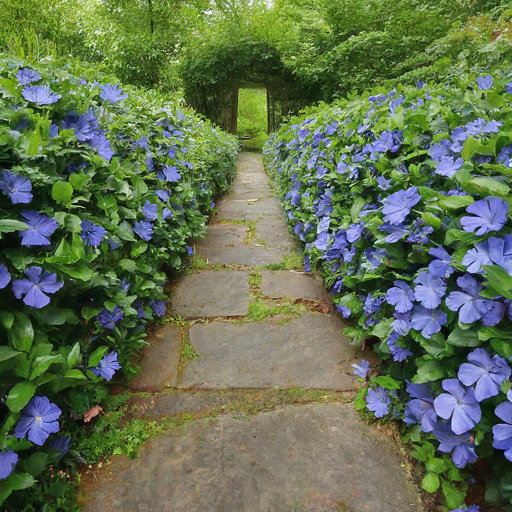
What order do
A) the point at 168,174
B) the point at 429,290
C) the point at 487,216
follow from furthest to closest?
the point at 168,174, the point at 429,290, the point at 487,216

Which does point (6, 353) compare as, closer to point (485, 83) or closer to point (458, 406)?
point (458, 406)

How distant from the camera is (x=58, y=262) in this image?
950 mm

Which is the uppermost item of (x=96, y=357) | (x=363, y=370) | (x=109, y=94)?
(x=109, y=94)

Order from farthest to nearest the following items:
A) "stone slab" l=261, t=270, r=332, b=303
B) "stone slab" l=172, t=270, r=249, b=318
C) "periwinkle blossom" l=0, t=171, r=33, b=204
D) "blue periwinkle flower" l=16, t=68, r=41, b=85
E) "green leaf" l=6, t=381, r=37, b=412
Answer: "stone slab" l=261, t=270, r=332, b=303 → "stone slab" l=172, t=270, r=249, b=318 → "blue periwinkle flower" l=16, t=68, r=41, b=85 → "periwinkle blossom" l=0, t=171, r=33, b=204 → "green leaf" l=6, t=381, r=37, b=412

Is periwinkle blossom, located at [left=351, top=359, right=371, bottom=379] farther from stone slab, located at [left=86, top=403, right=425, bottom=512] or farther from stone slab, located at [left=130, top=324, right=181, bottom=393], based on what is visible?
stone slab, located at [left=130, top=324, right=181, bottom=393]

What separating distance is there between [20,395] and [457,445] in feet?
3.25

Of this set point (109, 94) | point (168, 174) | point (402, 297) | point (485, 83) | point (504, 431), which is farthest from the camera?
point (168, 174)

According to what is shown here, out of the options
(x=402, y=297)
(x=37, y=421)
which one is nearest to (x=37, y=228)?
(x=37, y=421)

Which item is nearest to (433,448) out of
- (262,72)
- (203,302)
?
(203,302)

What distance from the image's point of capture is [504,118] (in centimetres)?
117

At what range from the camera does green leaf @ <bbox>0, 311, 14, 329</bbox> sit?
0.86m

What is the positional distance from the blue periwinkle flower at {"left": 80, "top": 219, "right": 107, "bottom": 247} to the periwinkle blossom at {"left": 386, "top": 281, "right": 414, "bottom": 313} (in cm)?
86

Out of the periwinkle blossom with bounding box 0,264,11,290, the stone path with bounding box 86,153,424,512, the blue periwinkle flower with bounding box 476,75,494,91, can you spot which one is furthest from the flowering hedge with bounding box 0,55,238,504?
the blue periwinkle flower with bounding box 476,75,494,91

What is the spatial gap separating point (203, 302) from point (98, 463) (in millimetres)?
986
